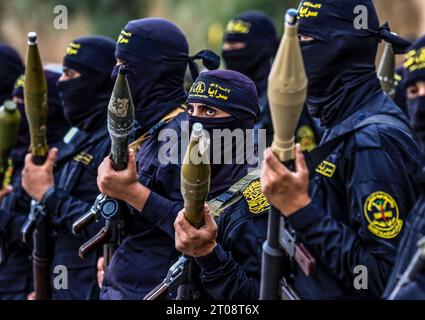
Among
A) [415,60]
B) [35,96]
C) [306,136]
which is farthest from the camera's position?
[306,136]

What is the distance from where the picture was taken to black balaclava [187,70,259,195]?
14.5 ft

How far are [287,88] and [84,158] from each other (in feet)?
8.53

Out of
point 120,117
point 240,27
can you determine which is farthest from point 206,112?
point 240,27

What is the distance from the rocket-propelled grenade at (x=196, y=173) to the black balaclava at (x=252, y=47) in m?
4.22

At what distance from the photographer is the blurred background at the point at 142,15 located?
1689cm

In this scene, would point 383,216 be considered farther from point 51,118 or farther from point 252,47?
point 252,47

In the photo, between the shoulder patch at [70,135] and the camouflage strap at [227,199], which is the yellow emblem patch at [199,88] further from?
the shoulder patch at [70,135]

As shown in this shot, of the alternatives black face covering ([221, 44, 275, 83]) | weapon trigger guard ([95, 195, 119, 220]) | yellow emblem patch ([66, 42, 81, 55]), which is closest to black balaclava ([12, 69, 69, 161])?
yellow emblem patch ([66, 42, 81, 55])

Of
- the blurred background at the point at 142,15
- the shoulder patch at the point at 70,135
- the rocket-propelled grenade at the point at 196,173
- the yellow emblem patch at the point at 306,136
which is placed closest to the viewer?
the rocket-propelled grenade at the point at 196,173

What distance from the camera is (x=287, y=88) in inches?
129

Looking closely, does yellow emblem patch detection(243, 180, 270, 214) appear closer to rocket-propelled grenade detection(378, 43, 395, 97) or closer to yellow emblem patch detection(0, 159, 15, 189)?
rocket-propelled grenade detection(378, 43, 395, 97)

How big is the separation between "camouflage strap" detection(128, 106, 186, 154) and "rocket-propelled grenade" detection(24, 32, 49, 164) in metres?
0.60

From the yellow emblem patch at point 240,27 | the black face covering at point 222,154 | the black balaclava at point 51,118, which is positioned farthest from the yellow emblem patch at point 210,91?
the yellow emblem patch at point 240,27
